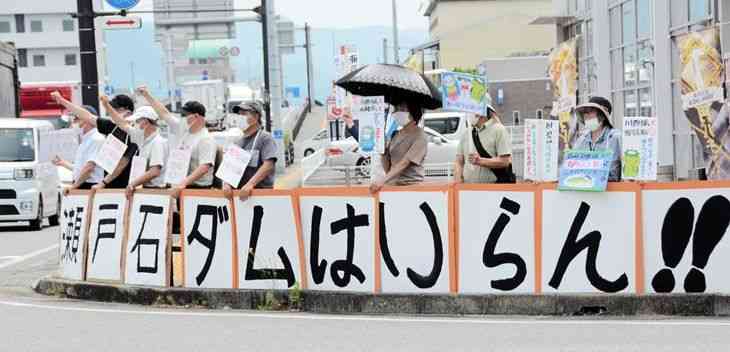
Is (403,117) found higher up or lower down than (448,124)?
higher up

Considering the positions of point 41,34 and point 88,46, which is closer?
point 88,46

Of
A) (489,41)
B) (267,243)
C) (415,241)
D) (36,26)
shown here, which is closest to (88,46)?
(267,243)

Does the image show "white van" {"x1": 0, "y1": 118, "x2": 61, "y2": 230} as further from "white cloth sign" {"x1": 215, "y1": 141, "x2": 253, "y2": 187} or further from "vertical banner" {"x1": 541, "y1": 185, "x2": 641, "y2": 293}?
"vertical banner" {"x1": 541, "y1": 185, "x2": 641, "y2": 293}

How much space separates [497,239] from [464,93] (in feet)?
5.74

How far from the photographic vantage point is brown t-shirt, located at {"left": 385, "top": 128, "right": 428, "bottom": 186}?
12.3m

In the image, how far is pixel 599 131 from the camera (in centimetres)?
1202

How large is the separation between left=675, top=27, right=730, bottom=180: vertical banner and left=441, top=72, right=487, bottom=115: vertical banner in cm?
494

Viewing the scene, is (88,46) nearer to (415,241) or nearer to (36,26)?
(415,241)

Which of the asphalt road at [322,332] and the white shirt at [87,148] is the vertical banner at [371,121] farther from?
the white shirt at [87,148]

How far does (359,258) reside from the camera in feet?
39.0

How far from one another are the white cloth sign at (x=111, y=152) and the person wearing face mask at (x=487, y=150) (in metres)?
3.26

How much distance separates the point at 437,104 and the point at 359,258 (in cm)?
203

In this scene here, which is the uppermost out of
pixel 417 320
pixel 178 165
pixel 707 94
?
pixel 707 94

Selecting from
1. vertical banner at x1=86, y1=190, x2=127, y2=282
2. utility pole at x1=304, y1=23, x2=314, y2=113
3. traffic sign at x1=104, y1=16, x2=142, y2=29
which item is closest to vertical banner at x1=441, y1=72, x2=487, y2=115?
vertical banner at x1=86, y1=190, x2=127, y2=282
